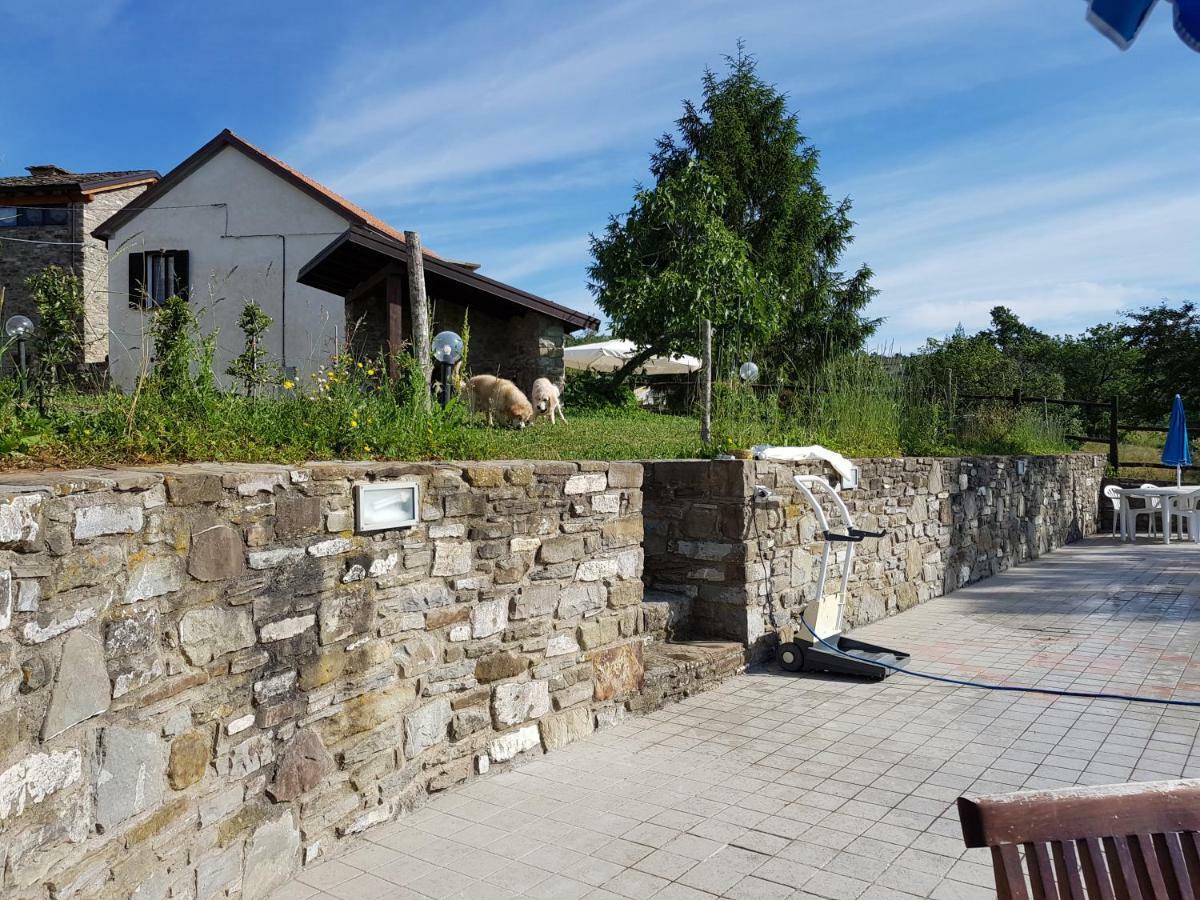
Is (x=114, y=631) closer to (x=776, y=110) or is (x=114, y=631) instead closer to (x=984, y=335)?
(x=776, y=110)

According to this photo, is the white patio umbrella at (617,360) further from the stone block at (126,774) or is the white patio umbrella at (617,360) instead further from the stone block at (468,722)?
the stone block at (126,774)

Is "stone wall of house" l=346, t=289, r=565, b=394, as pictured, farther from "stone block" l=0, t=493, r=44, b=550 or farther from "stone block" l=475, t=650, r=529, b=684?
"stone block" l=0, t=493, r=44, b=550

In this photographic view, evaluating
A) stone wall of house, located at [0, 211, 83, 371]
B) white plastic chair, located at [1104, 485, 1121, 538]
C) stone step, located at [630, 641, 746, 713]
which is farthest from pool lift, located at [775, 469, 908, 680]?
stone wall of house, located at [0, 211, 83, 371]

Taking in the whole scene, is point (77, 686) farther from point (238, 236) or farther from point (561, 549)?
point (238, 236)

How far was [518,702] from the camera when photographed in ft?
14.2

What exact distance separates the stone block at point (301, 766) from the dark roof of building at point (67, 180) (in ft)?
69.1

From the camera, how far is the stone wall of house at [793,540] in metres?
6.09

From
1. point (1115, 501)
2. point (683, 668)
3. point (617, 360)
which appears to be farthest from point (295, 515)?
point (617, 360)

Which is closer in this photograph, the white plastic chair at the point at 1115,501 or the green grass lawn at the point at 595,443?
the green grass lawn at the point at 595,443

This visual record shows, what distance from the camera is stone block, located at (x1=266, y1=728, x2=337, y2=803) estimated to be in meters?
3.16

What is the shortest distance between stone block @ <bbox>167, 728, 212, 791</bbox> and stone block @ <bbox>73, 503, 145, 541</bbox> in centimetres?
68

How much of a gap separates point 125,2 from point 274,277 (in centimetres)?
1367

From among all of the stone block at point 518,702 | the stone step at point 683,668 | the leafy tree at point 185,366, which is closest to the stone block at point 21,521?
the leafy tree at point 185,366

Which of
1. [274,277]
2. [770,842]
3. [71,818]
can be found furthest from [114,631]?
Result: [274,277]
